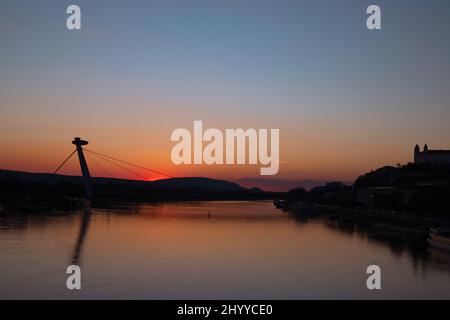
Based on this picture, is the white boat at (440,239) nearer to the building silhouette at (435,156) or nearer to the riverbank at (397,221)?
the riverbank at (397,221)

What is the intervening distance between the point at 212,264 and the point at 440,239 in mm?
7775

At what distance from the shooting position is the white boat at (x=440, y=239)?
1722 cm

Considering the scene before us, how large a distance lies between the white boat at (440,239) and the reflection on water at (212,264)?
377mm

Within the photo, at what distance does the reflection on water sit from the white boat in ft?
1.24

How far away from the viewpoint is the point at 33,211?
35.3 meters

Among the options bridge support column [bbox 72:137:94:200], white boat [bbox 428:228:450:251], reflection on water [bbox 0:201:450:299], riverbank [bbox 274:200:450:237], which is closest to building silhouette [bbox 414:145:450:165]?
riverbank [bbox 274:200:450:237]

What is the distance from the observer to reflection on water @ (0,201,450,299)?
10633 millimetres

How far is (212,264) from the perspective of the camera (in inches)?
545

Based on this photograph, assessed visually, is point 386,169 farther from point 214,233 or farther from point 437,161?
point 214,233

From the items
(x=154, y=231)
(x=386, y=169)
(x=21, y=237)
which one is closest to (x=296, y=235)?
(x=154, y=231)

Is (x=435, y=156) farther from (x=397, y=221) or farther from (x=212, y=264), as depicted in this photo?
(x=212, y=264)

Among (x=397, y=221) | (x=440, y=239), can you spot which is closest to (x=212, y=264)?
(x=440, y=239)

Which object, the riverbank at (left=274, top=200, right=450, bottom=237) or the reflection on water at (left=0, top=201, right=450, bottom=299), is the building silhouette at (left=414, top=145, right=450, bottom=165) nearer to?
the riverbank at (left=274, top=200, right=450, bottom=237)

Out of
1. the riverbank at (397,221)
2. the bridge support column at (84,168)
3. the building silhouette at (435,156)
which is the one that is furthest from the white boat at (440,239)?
the building silhouette at (435,156)
